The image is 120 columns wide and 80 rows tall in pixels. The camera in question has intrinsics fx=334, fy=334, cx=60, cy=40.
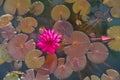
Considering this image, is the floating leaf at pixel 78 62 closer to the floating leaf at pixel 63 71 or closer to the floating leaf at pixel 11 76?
the floating leaf at pixel 63 71

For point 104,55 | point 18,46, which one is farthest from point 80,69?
point 18,46

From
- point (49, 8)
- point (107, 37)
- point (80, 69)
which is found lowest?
point (80, 69)

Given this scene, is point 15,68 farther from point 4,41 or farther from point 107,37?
point 107,37

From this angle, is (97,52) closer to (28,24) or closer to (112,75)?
(112,75)

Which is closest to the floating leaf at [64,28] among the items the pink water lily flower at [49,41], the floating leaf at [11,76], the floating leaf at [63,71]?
the pink water lily flower at [49,41]

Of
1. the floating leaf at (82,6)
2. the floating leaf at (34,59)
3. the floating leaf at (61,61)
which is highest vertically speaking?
the floating leaf at (82,6)

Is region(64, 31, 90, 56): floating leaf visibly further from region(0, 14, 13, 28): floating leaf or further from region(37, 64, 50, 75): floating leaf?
region(0, 14, 13, 28): floating leaf

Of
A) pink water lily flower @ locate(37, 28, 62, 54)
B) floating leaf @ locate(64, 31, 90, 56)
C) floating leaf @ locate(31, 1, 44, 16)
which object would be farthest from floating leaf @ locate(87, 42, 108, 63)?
floating leaf @ locate(31, 1, 44, 16)
